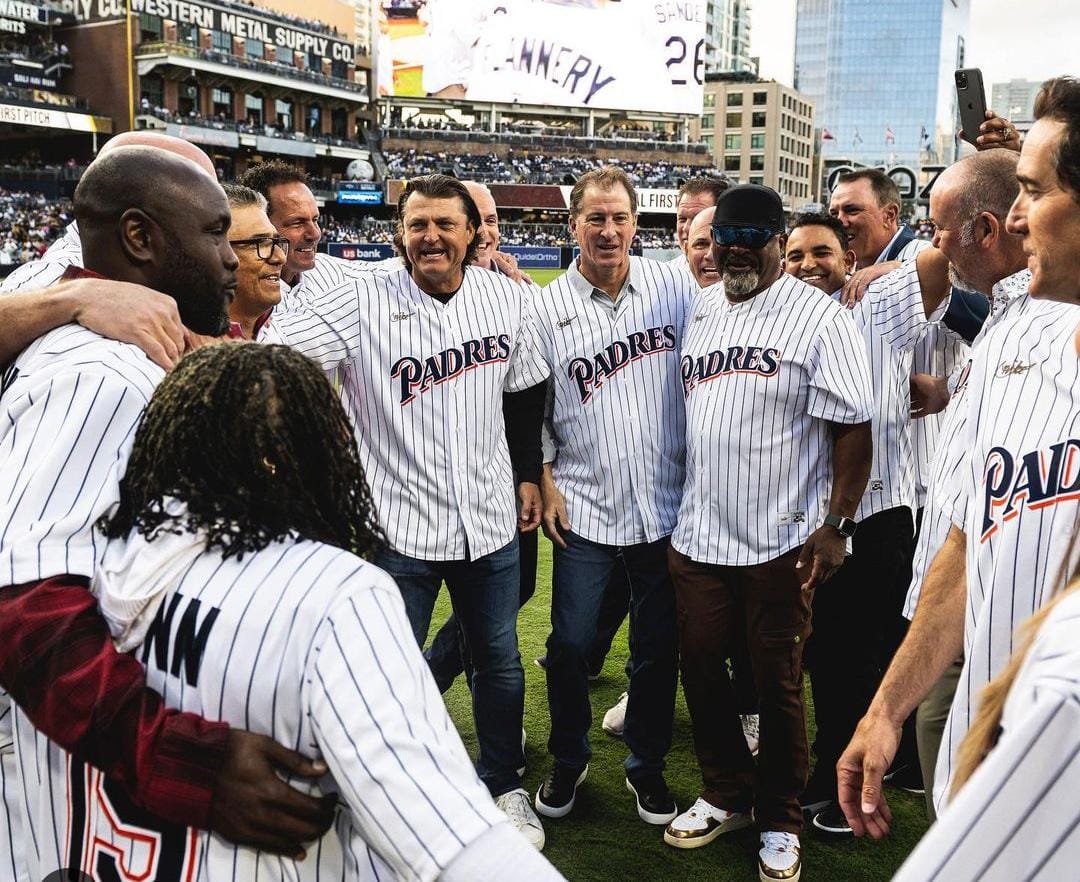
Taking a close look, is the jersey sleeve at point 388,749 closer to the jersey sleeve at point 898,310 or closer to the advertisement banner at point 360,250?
the jersey sleeve at point 898,310

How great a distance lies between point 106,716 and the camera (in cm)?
131

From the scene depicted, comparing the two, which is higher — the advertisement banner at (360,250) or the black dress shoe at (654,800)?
the advertisement banner at (360,250)

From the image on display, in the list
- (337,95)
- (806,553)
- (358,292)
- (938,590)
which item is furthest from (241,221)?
(337,95)

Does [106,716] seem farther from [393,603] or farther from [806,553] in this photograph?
[806,553]

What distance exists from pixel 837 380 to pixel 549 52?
60351 mm

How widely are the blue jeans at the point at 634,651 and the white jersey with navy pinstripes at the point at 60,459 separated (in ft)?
7.50

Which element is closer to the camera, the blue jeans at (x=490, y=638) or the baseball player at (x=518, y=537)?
the blue jeans at (x=490, y=638)

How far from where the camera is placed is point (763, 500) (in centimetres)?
340

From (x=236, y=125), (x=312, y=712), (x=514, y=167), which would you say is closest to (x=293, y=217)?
(x=312, y=712)

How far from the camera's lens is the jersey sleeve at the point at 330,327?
347cm

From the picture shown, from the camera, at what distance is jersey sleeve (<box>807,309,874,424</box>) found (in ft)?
10.9
